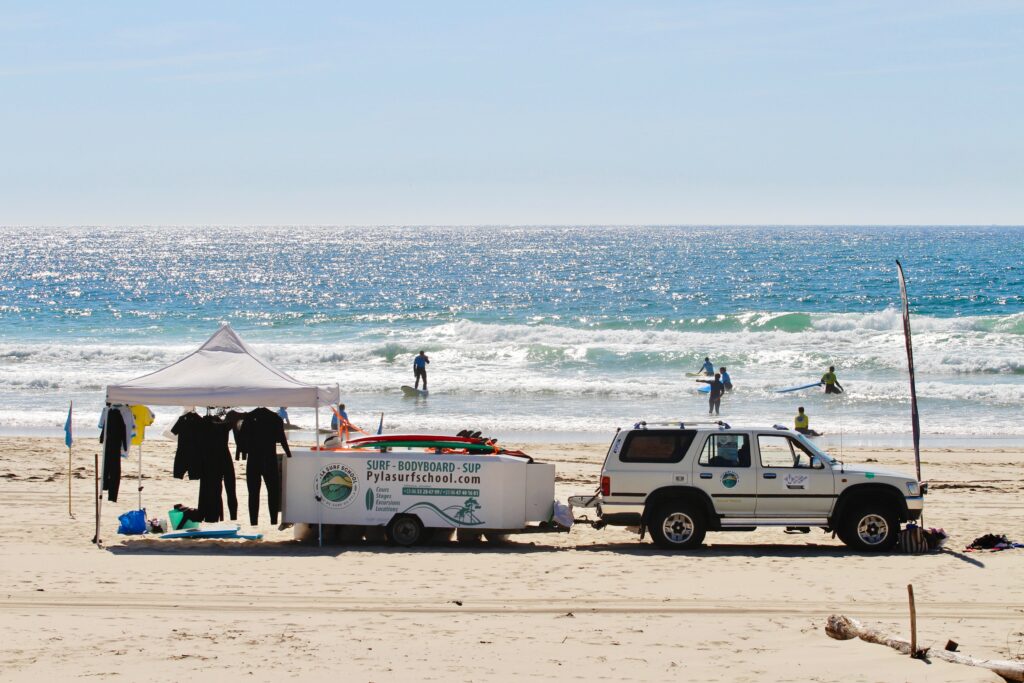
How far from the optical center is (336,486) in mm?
12953

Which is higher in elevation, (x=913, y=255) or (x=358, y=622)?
(x=913, y=255)

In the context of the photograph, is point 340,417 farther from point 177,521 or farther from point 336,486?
point 177,521

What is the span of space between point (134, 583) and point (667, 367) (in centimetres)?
2858

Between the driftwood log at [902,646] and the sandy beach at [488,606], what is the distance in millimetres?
108

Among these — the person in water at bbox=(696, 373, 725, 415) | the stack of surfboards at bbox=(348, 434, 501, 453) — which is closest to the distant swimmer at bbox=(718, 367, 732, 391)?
the person in water at bbox=(696, 373, 725, 415)

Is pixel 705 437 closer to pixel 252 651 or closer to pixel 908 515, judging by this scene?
pixel 908 515

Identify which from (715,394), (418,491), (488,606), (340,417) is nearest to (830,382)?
(715,394)

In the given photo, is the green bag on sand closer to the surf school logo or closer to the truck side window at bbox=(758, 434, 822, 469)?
the surf school logo

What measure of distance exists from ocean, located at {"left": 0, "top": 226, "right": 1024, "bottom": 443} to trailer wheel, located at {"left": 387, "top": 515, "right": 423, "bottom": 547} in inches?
307

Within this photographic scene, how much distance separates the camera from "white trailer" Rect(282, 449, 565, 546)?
503 inches

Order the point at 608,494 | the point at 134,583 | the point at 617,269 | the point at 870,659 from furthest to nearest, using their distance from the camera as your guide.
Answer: the point at 617,269, the point at 608,494, the point at 134,583, the point at 870,659

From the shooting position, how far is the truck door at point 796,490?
12664mm

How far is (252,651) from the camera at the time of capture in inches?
331

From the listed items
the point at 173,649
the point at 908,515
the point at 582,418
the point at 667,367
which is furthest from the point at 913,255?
the point at 173,649
